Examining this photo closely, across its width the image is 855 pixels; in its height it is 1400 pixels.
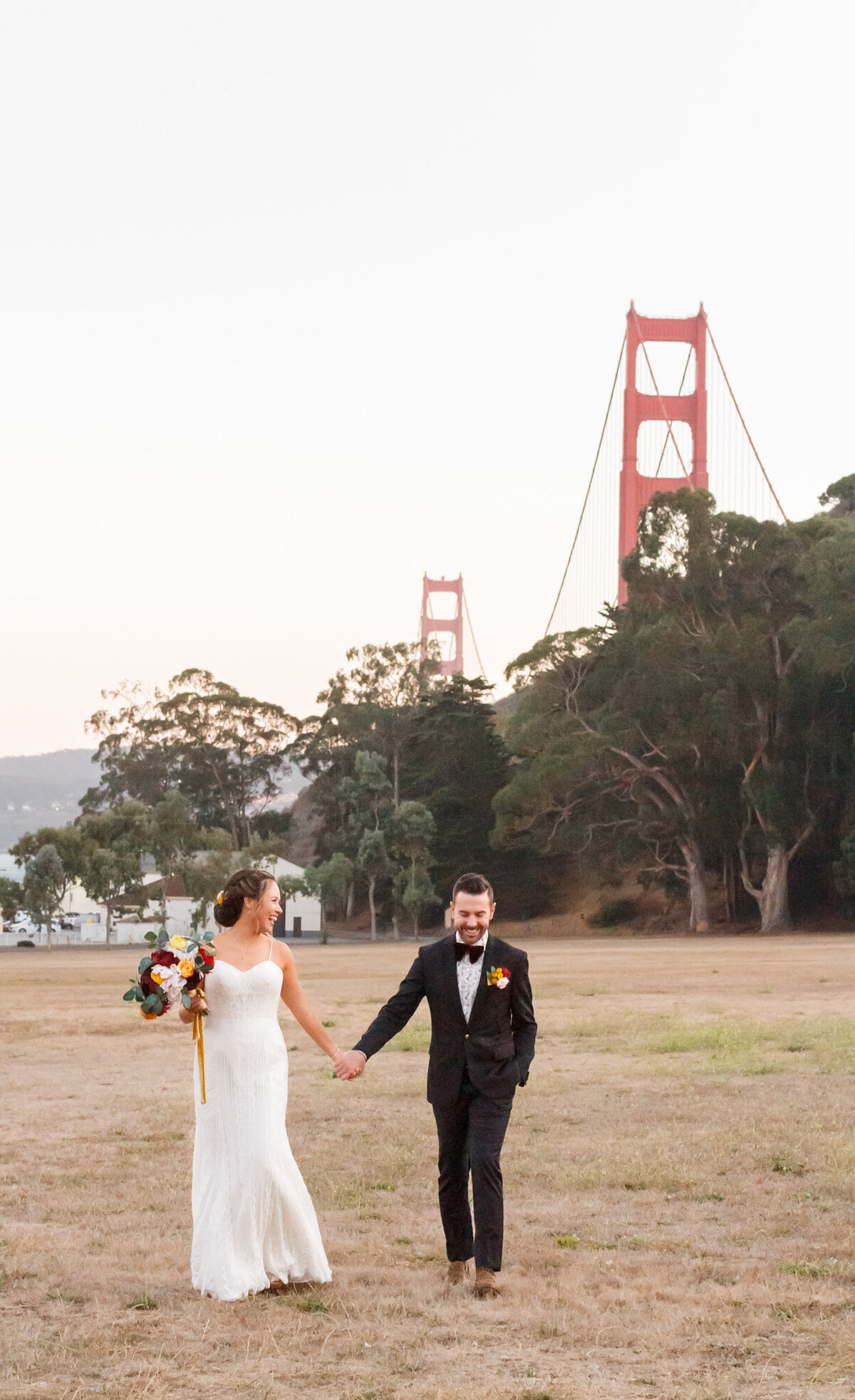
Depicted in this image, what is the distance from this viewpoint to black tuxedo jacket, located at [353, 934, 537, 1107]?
6.05m

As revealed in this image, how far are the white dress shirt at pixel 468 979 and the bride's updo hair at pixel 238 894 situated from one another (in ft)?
2.43

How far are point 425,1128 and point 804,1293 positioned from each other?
5.12 m

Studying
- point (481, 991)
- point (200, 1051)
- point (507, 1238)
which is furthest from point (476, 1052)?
point (507, 1238)

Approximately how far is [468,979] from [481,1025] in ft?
0.57

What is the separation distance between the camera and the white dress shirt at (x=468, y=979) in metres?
6.10

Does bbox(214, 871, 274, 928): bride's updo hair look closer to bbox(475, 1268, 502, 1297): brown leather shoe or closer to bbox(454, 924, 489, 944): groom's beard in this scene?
bbox(454, 924, 489, 944): groom's beard

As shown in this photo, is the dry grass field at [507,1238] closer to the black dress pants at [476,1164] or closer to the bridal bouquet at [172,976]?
the black dress pants at [476,1164]

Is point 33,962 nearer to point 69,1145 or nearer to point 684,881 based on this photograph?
point 684,881

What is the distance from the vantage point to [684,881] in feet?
201

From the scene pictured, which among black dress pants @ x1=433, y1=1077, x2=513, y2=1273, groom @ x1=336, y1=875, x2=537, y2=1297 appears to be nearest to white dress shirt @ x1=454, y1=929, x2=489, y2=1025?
groom @ x1=336, y1=875, x2=537, y2=1297

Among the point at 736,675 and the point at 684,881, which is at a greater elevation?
the point at 736,675

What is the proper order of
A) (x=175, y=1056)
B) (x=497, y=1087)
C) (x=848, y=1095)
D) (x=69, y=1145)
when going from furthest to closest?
(x=175, y=1056) < (x=848, y=1095) < (x=69, y=1145) < (x=497, y=1087)

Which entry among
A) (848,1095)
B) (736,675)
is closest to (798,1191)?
(848,1095)

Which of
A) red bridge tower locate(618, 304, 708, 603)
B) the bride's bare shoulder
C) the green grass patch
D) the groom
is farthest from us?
red bridge tower locate(618, 304, 708, 603)
